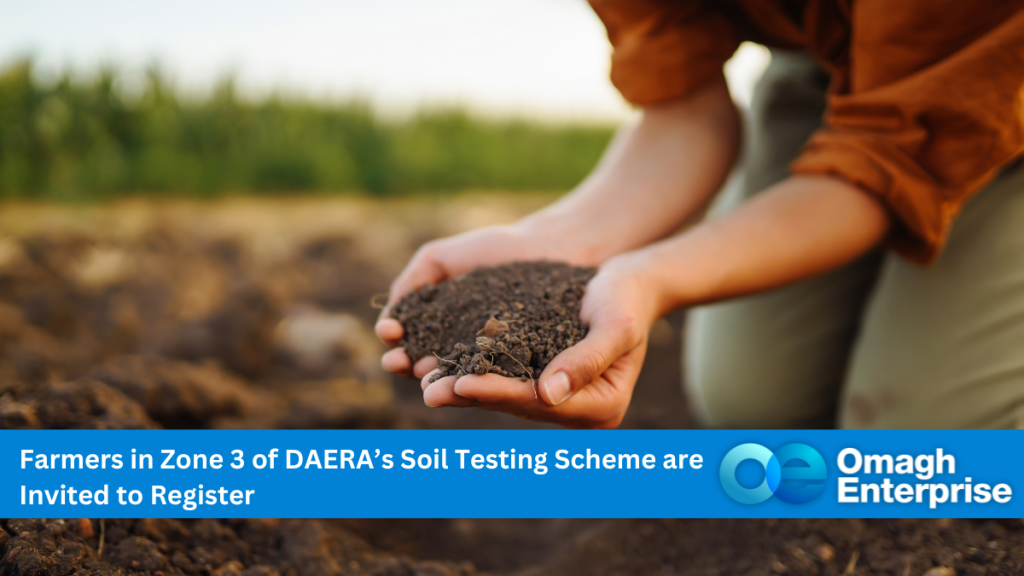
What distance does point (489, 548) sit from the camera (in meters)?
1.50

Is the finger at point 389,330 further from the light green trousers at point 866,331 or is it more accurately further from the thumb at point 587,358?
the light green trousers at point 866,331

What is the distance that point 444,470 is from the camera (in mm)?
1133

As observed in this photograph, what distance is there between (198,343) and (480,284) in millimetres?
1313

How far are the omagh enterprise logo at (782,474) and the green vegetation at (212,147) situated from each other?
127 inches

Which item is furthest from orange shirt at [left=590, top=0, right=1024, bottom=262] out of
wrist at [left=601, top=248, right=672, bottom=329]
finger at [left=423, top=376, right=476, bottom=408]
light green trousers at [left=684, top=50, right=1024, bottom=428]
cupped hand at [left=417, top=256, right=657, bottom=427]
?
finger at [left=423, top=376, right=476, bottom=408]

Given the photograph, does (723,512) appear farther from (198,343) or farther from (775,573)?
(198,343)

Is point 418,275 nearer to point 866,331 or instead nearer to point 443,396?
point 443,396

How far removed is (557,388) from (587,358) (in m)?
0.07

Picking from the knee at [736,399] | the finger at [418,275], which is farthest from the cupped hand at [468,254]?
the knee at [736,399]

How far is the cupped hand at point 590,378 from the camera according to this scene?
3.05 feet

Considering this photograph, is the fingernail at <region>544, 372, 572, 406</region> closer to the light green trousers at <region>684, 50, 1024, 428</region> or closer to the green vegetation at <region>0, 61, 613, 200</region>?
the light green trousers at <region>684, 50, 1024, 428</region>

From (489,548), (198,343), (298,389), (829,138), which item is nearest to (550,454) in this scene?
(489,548)

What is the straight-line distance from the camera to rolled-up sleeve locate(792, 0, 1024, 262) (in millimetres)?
1141

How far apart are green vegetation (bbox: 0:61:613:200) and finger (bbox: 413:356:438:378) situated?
110 inches
